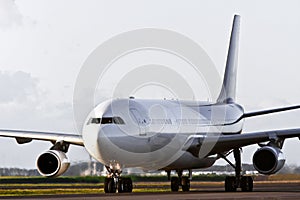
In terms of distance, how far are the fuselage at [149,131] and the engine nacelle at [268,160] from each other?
2.75m

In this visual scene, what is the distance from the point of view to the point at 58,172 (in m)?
37.7

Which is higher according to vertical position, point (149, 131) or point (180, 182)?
point (180, 182)

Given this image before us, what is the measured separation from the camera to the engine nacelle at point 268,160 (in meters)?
37.7

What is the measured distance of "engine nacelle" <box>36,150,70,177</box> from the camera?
3800 cm

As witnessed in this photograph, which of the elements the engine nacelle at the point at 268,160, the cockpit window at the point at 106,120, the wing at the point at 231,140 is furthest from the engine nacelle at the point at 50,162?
the engine nacelle at the point at 268,160

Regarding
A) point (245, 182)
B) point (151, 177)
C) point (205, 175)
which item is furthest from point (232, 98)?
point (205, 175)

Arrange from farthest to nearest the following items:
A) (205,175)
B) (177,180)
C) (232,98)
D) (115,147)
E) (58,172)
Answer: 1. (205,175)
2. (232,98)
3. (177,180)
4. (58,172)
5. (115,147)

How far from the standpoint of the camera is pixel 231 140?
39.2 metres

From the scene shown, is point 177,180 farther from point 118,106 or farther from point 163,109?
point 118,106

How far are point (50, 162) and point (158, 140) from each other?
16.4 ft

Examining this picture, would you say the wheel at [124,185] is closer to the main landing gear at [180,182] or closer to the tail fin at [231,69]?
the main landing gear at [180,182]

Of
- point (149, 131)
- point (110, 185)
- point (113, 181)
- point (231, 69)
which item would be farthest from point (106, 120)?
point (231, 69)

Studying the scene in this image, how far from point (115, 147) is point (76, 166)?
17.4 meters

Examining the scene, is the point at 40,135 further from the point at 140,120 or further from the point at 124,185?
the point at 140,120
